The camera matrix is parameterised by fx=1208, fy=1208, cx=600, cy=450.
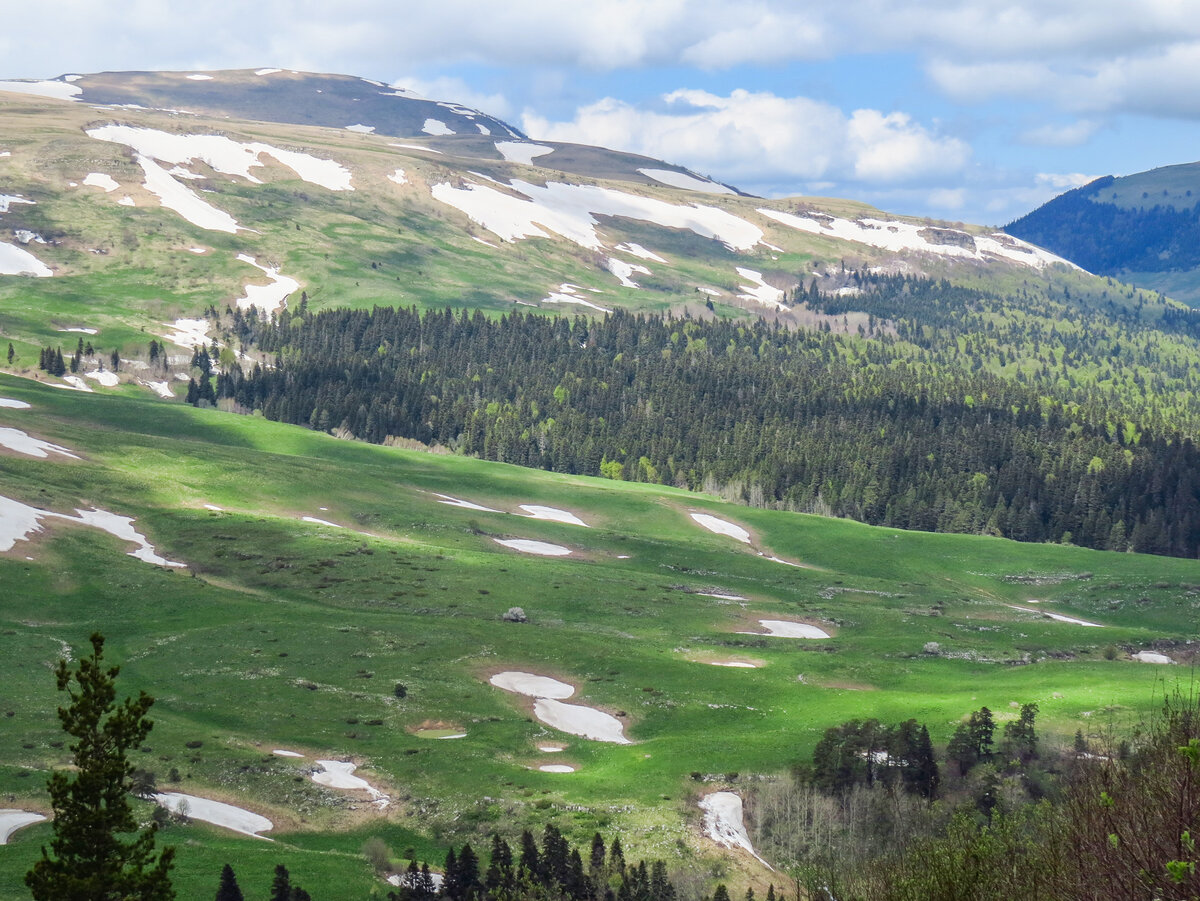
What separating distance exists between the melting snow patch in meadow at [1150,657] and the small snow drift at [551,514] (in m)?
→ 68.5

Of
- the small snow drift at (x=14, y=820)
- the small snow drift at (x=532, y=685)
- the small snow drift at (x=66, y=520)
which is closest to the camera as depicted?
the small snow drift at (x=14, y=820)

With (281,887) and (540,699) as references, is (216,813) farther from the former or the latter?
(540,699)

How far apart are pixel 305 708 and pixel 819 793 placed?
32.4 metres

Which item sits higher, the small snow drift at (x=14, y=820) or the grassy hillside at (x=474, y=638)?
the grassy hillside at (x=474, y=638)

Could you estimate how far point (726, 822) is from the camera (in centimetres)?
6278

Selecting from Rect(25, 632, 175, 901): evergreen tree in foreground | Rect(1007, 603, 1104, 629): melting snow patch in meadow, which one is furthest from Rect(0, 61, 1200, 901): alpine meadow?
Rect(1007, 603, 1104, 629): melting snow patch in meadow

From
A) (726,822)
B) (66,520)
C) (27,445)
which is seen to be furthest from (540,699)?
(27,445)

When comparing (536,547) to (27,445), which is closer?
(27,445)

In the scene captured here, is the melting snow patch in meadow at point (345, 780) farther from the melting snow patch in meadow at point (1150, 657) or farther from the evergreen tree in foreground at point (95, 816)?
the melting snow patch in meadow at point (1150, 657)

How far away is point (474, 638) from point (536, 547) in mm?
40452

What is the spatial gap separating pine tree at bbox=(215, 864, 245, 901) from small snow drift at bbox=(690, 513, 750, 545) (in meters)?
112

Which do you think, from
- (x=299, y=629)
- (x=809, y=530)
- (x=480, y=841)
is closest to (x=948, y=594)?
(x=809, y=530)

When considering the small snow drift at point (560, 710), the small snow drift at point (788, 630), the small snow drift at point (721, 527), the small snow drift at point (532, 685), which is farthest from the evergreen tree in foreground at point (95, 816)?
the small snow drift at point (721, 527)

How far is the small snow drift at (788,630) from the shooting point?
106375mm
